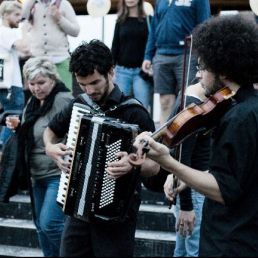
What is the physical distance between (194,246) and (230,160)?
1.60 metres

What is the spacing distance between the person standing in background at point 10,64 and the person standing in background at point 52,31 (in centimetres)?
17

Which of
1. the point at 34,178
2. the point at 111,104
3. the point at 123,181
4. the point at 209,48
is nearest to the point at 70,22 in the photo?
the point at 34,178

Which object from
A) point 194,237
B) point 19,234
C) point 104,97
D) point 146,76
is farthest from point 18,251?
point 104,97

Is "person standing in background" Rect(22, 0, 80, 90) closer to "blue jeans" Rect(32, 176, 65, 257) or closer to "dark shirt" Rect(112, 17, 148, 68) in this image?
"dark shirt" Rect(112, 17, 148, 68)

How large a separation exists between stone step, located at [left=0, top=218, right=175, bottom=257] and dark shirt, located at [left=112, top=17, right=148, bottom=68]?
1.67 m

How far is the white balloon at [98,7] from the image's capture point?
582 cm

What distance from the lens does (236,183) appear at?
2238mm

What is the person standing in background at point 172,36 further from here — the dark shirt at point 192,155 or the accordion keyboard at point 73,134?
the accordion keyboard at point 73,134

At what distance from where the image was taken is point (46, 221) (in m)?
4.03

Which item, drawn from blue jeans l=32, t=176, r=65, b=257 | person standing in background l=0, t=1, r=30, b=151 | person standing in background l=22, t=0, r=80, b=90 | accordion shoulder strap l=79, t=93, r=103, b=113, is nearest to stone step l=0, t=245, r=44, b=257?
blue jeans l=32, t=176, r=65, b=257

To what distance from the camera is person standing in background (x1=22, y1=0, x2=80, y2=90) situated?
18.0ft

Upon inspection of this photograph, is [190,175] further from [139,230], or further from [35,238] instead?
[35,238]

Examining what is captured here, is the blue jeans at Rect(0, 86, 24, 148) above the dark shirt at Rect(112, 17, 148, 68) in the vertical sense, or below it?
below

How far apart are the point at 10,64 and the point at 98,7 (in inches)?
42.7
